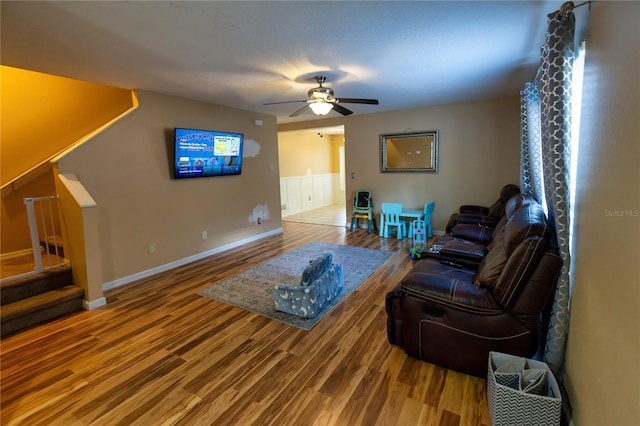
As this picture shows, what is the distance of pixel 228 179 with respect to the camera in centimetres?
509

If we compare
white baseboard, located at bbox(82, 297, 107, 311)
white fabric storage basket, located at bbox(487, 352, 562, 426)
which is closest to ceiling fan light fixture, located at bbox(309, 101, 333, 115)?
white fabric storage basket, located at bbox(487, 352, 562, 426)

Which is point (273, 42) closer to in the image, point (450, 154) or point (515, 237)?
point (515, 237)

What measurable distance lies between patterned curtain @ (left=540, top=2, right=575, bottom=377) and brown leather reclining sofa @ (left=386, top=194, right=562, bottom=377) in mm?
73

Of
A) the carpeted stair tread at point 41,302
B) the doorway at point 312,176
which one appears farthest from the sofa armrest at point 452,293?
the doorway at point 312,176

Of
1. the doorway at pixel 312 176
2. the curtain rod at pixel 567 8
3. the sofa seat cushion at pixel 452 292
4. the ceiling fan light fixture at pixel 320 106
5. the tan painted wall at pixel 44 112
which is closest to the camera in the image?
the curtain rod at pixel 567 8

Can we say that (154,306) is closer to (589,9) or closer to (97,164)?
(97,164)

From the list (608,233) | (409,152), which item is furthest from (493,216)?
(608,233)

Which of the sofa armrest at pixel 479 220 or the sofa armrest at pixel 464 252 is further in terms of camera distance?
the sofa armrest at pixel 479 220

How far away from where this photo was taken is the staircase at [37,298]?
9.01ft

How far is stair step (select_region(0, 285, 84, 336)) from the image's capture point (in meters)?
2.72

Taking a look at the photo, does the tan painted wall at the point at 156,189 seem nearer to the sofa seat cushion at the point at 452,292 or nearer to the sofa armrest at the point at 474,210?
the sofa seat cushion at the point at 452,292

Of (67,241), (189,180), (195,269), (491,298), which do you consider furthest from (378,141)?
(67,241)

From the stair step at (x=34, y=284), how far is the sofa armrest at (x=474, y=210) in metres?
5.56

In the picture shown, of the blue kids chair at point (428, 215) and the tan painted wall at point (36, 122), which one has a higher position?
the tan painted wall at point (36, 122)
